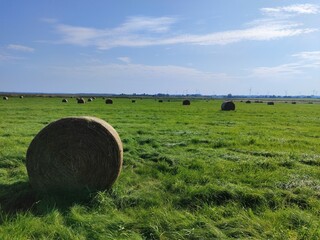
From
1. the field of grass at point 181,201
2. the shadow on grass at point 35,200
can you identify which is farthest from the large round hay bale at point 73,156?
the field of grass at point 181,201

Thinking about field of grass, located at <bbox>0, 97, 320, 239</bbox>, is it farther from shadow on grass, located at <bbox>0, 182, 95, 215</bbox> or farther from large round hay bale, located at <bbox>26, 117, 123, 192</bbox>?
large round hay bale, located at <bbox>26, 117, 123, 192</bbox>

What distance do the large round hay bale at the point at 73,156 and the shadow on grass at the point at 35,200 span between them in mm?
232

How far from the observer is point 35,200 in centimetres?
759

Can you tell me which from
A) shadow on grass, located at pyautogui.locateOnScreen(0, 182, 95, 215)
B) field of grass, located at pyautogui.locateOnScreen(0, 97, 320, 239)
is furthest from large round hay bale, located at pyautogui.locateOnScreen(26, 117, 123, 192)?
field of grass, located at pyautogui.locateOnScreen(0, 97, 320, 239)

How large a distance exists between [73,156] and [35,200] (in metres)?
1.26

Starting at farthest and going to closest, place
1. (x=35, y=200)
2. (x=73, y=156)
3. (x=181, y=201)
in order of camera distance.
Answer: (x=73, y=156) → (x=35, y=200) → (x=181, y=201)

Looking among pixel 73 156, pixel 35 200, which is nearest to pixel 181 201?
pixel 73 156

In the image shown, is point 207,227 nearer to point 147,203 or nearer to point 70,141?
point 147,203

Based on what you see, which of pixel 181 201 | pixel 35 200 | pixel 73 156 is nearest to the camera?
pixel 181 201

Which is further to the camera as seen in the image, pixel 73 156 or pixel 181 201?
pixel 73 156

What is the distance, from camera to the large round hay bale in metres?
7.88

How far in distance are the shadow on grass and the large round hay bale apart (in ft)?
0.76

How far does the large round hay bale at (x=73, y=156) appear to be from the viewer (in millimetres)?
7883

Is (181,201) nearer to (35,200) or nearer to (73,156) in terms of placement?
(73,156)
